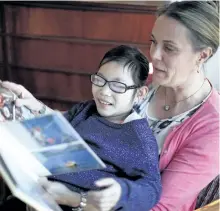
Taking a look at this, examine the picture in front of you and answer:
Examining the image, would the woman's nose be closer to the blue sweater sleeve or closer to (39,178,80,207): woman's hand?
the blue sweater sleeve

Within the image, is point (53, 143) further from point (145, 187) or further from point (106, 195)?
point (145, 187)

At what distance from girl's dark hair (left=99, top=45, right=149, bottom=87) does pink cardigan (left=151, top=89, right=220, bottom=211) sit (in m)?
0.19

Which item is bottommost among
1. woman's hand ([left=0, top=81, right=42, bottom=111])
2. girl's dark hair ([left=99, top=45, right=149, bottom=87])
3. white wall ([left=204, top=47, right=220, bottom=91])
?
white wall ([left=204, top=47, right=220, bottom=91])

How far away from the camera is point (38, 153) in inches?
40.8

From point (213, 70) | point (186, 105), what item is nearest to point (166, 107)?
point (186, 105)

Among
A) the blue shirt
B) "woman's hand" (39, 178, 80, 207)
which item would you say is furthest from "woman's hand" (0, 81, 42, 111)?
"woman's hand" (39, 178, 80, 207)

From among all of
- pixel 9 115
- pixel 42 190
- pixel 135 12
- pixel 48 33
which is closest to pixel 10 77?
pixel 48 33

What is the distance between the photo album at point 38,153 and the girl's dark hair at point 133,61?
34 centimetres

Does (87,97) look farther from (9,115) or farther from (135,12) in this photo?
(9,115)

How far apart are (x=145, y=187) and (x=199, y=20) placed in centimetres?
51

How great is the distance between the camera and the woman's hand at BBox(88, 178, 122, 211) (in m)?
1.06

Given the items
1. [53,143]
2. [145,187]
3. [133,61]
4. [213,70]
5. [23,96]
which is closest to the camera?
[53,143]

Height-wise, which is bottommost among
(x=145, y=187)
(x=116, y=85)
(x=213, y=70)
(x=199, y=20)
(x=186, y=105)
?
(x=213, y=70)

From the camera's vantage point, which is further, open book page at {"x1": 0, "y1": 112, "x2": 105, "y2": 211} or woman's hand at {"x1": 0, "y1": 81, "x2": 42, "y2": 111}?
woman's hand at {"x1": 0, "y1": 81, "x2": 42, "y2": 111}
